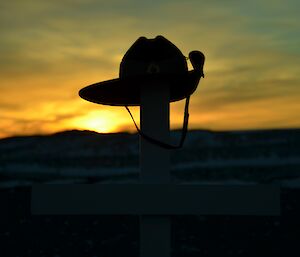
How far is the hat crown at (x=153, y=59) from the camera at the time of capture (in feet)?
12.5

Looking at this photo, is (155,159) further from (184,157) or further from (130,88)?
(184,157)

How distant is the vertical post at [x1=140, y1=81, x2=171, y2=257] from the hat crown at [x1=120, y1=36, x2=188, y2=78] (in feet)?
0.51

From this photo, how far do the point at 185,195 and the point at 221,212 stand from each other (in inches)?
10.0

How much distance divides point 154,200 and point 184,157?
821 cm

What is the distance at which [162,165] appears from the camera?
3842 millimetres

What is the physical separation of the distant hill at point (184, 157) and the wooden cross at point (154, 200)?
6.60m

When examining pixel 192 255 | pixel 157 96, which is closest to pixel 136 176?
pixel 192 255

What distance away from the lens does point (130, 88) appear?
13.5 ft

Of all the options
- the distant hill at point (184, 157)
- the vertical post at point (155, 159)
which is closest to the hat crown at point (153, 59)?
the vertical post at point (155, 159)

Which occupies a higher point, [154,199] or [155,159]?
[155,159]

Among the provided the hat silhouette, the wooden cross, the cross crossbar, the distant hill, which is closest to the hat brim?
the hat silhouette

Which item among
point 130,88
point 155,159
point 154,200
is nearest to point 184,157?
point 130,88

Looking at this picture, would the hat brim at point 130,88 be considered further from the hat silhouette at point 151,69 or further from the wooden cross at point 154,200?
the wooden cross at point 154,200

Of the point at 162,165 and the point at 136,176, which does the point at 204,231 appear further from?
the point at 162,165
